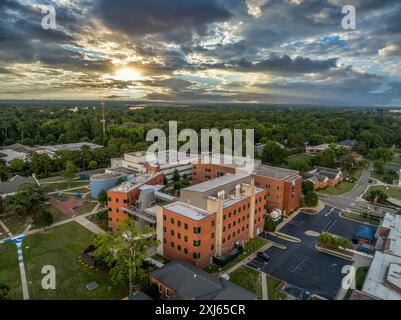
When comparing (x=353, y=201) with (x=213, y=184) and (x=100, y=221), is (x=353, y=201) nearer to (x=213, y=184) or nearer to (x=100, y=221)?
(x=213, y=184)

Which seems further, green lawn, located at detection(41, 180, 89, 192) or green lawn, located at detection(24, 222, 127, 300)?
green lawn, located at detection(41, 180, 89, 192)

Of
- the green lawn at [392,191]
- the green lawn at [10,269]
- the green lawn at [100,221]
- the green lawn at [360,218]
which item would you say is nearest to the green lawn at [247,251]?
the green lawn at [100,221]

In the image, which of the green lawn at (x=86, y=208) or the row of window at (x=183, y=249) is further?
the green lawn at (x=86, y=208)

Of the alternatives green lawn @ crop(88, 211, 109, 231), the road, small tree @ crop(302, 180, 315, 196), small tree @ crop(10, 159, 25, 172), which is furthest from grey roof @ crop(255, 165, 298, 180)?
small tree @ crop(10, 159, 25, 172)

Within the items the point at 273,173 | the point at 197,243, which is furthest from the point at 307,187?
the point at 197,243

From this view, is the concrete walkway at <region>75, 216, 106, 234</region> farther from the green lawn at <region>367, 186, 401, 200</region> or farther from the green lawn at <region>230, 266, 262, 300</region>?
the green lawn at <region>367, 186, 401, 200</region>

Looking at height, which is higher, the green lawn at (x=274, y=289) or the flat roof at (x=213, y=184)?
the flat roof at (x=213, y=184)

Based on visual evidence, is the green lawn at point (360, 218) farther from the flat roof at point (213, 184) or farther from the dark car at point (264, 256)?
the dark car at point (264, 256)
